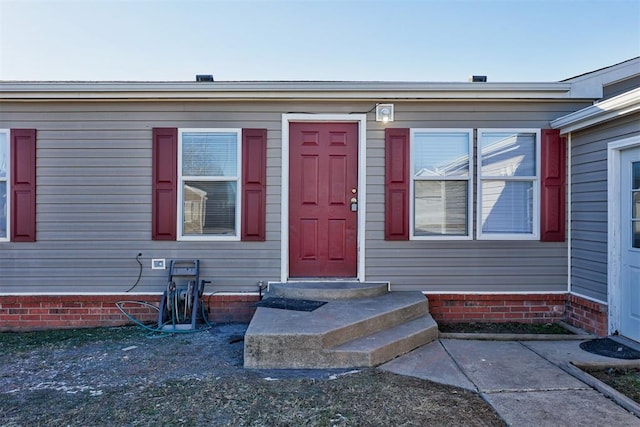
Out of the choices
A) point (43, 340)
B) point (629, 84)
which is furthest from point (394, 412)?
point (629, 84)

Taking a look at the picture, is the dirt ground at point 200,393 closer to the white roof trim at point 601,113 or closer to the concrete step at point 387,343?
the concrete step at point 387,343

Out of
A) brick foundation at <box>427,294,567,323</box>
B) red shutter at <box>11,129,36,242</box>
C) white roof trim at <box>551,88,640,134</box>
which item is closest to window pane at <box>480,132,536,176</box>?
white roof trim at <box>551,88,640,134</box>

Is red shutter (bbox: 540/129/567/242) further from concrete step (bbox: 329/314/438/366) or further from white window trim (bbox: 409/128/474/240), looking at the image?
concrete step (bbox: 329/314/438/366)

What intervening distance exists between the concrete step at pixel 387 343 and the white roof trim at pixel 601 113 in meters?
2.78

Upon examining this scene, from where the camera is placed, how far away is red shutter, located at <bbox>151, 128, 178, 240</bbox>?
14.9ft

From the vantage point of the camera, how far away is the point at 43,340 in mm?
4082

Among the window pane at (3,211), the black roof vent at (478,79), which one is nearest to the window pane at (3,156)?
the window pane at (3,211)

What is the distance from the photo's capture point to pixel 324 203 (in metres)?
4.68

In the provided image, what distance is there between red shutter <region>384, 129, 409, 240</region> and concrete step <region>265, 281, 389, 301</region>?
0.66 m

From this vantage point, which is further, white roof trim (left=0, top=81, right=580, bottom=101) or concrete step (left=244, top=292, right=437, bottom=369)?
white roof trim (left=0, top=81, right=580, bottom=101)

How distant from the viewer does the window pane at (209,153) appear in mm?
4594

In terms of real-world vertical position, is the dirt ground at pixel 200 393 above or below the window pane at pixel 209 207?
below

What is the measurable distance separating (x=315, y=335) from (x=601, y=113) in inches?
144

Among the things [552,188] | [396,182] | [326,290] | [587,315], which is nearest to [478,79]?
[552,188]
